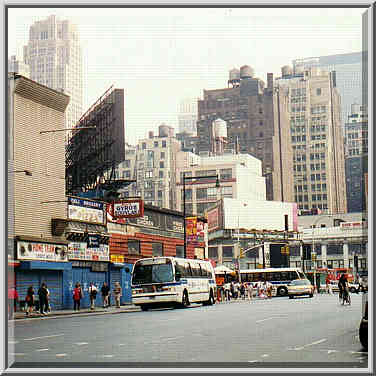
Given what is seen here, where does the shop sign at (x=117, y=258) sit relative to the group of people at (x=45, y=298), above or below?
above

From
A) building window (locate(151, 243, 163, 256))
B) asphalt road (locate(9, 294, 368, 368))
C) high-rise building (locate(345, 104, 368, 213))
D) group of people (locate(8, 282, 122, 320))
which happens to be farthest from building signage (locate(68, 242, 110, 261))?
high-rise building (locate(345, 104, 368, 213))

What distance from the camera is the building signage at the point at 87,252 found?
141 feet

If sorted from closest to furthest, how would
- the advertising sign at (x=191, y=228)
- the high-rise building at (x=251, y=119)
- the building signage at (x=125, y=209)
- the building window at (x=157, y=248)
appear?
the high-rise building at (x=251, y=119) < the building signage at (x=125, y=209) < the building window at (x=157, y=248) < the advertising sign at (x=191, y=228)

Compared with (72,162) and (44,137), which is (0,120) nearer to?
(44,137)

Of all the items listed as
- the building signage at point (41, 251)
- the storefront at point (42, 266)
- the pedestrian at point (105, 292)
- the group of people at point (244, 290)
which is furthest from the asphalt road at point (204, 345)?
the group of people at point (244, 290)

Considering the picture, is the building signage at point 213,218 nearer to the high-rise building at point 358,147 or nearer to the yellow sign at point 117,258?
the yellow sign at point 117,258

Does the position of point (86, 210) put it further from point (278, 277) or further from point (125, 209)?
point (278, 277)

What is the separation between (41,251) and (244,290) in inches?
1057

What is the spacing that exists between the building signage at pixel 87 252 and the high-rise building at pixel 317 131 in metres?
13.8

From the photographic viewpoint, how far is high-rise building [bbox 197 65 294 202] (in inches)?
900

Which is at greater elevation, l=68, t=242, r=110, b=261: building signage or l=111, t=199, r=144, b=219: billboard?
l=111, t=199, r=144, b=219: billboard

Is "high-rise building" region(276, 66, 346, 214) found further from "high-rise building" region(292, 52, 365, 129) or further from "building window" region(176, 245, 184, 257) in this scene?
"building window" region(176, 245, 184, 257)

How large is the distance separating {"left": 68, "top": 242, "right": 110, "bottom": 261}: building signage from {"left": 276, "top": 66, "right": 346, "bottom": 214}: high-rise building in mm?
13785

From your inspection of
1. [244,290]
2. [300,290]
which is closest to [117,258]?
[244,290]
